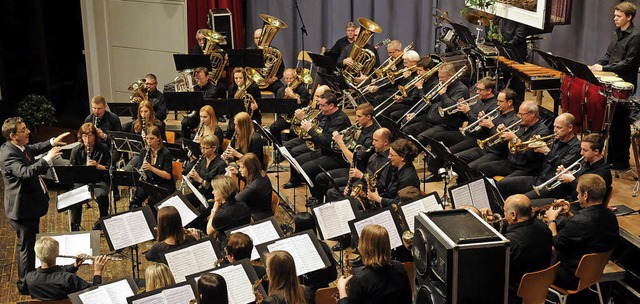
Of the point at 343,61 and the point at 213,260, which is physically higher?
the point at 343,61

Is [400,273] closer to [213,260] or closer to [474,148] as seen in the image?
[213,260]

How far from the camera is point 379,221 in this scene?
667 centimetres

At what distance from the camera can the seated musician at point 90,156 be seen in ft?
31.2

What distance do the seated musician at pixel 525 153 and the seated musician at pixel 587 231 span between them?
175cm

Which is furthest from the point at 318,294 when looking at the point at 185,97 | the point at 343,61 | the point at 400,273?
the point at 343,61

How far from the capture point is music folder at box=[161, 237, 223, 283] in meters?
6.49

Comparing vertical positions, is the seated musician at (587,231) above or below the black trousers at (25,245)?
above

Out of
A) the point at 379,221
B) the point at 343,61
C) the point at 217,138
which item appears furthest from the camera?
the point at 343,61

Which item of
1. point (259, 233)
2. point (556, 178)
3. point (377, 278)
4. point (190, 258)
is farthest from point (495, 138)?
point (190, 258)

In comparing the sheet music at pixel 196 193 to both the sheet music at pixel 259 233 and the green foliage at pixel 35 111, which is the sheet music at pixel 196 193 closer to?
the sheet music at pixel 259 233

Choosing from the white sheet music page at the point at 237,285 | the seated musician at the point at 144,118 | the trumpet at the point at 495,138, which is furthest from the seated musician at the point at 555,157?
the seated musician at the point at 144,118

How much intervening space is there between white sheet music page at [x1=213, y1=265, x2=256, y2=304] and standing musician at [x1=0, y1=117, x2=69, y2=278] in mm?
3152

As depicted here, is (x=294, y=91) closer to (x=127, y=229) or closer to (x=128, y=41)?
A: (x=127, y=229)

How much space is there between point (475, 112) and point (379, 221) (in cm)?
338
